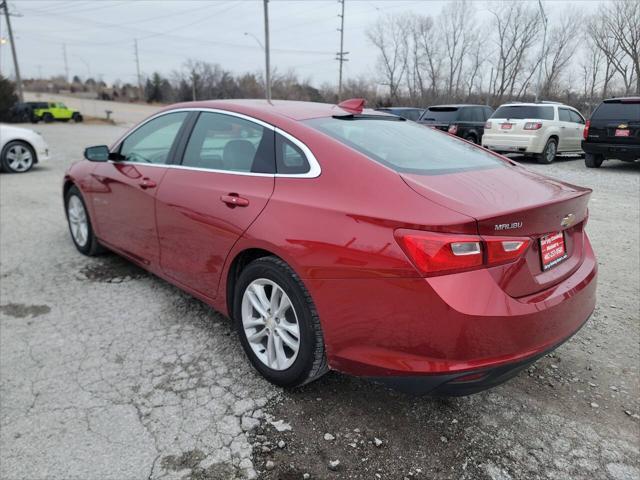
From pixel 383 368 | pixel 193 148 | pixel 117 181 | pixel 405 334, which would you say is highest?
pixel 193 148

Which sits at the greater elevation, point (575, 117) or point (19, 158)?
point (575, 117)

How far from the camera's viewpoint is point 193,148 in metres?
3.36

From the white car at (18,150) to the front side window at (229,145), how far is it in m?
9.06

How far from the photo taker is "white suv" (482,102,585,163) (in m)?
12.2

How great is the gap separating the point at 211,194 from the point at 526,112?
11.6m

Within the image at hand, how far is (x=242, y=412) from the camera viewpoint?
8.21 ft

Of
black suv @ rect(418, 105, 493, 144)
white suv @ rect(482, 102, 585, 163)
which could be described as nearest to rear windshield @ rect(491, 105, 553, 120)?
white suv @ rect(482, 102, 585, 163)

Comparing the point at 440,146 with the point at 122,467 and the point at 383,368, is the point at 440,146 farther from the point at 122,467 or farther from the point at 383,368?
the point at 122,467

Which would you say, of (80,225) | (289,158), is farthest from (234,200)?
(80,225)

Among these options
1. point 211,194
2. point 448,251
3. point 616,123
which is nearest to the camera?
point 448,251

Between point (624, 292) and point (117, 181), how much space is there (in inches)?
170

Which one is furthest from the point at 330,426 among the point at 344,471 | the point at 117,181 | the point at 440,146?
the point at 117,181

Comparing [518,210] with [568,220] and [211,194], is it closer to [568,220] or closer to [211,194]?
[568,220]

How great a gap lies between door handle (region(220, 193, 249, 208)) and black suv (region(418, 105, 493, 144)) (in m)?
12.7
